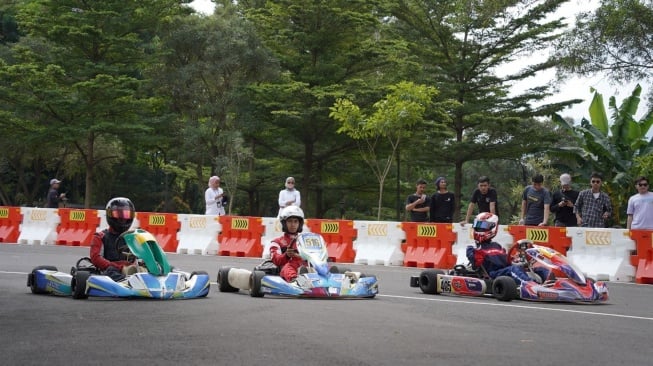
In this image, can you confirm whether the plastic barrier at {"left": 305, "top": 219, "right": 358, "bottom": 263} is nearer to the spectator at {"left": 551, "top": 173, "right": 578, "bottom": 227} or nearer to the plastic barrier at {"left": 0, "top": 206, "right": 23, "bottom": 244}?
the spectator at {"left": 551, "top": 173, "right": 578, "bottom": 227}

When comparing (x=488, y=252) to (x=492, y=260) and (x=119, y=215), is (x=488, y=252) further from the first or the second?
(x=119, y=215)

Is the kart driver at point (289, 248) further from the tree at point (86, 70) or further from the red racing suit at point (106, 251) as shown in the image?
the tree at point (86, 70)

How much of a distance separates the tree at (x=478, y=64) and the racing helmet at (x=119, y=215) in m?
31.3

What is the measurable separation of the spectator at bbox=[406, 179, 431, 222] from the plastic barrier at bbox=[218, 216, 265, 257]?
4.13 meters

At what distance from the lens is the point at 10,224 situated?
2623 cm

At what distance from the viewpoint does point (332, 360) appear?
670cm

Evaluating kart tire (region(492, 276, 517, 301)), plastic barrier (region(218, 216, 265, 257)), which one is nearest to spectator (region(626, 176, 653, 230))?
kart tire (region(492, 276, 517, 301))

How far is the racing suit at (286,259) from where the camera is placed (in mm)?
11994

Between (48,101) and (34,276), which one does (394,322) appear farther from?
→ (48,101)

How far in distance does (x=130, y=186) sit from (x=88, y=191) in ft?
46.2

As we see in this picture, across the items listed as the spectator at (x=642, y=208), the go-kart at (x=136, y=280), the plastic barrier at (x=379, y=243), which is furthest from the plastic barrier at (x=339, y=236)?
the go-kart at (x=136, y=280)

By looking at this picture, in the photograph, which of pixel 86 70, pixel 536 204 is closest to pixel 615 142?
pixel 536 204

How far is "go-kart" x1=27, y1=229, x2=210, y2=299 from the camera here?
1099 cm

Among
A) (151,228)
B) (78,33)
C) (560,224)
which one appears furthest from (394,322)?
(78,33)
